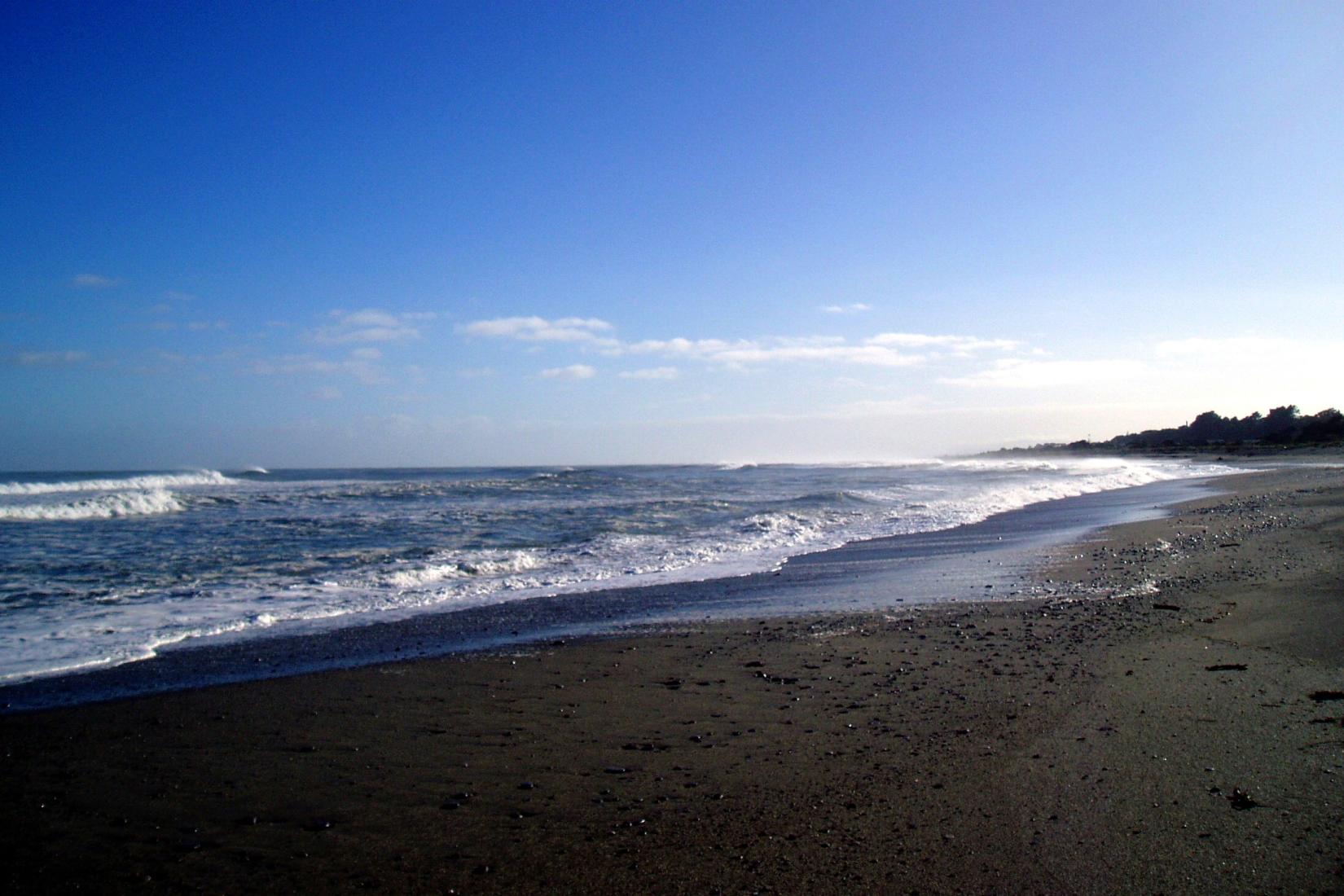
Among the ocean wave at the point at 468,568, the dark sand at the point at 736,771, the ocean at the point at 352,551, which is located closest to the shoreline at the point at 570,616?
the ocean at the point at 352,551

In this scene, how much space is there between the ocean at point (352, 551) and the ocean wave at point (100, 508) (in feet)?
0.38

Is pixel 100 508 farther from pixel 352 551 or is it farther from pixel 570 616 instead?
pixel 570 616

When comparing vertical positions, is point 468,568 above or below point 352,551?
below

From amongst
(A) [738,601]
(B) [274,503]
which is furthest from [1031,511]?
(B) [274,503]

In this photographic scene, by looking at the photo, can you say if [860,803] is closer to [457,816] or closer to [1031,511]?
[457,816]

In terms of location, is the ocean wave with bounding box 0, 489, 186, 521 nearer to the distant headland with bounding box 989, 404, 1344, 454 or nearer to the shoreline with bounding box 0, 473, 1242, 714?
the shoreline with bounding box 0, 473, 1242, 714

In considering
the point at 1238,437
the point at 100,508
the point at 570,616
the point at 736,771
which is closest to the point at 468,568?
the point at 570,616

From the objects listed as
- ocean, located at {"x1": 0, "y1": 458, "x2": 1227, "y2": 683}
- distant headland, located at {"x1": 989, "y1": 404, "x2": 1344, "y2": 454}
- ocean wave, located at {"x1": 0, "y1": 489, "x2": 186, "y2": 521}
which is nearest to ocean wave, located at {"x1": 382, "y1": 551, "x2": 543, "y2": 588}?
ocean, located at {"x1": 0, "y1": 458, "x2": 1227, "y2": 683}

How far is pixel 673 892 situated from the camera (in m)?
3.27

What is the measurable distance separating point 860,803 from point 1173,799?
157 cm

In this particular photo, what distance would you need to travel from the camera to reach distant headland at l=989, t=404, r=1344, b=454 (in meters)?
76.8

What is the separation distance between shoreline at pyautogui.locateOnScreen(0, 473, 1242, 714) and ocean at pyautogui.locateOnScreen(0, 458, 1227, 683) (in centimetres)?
34

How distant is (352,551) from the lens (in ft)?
50.0

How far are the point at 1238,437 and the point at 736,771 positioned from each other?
122 m
